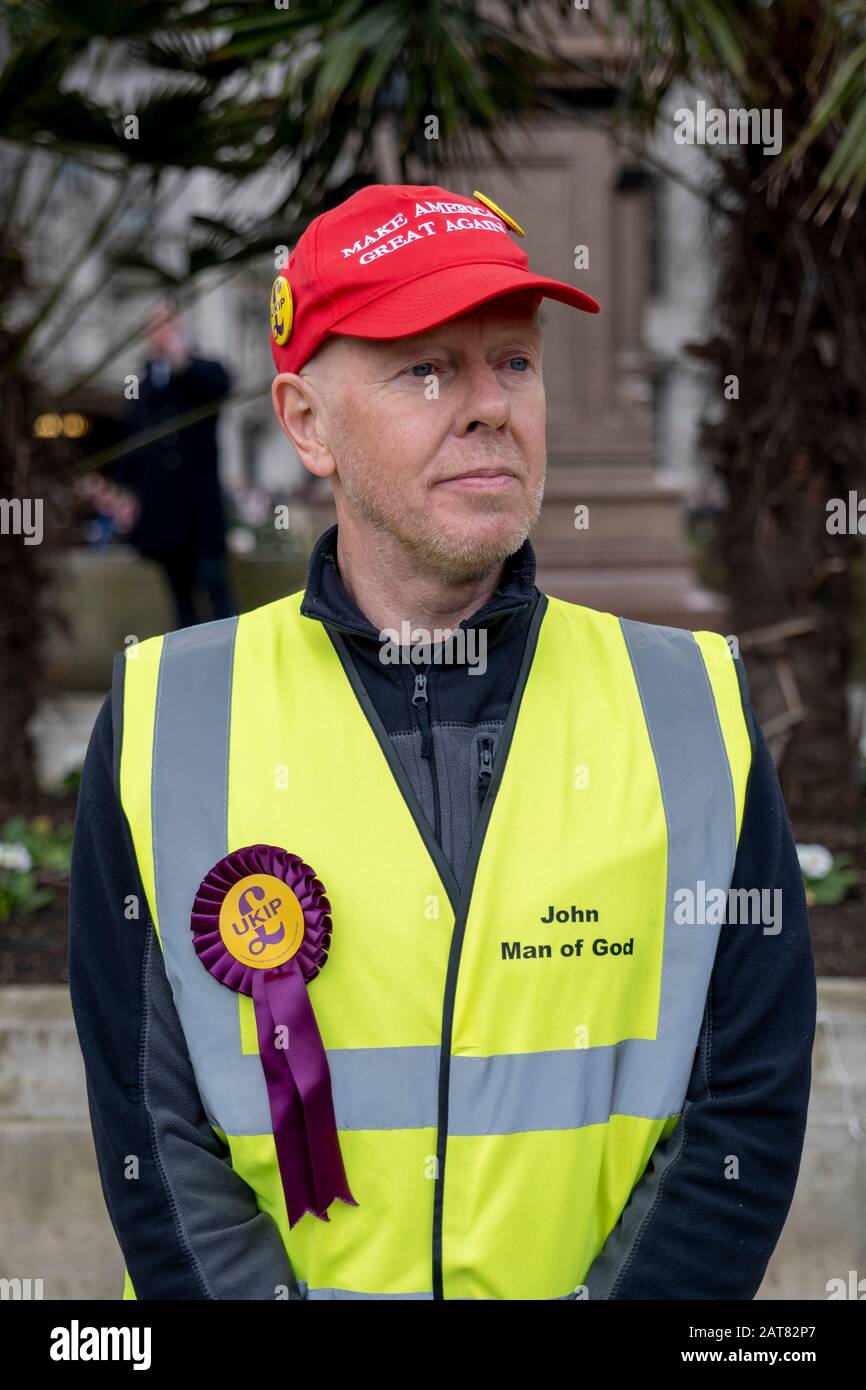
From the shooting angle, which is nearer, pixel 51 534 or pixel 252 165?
pixel 252 165

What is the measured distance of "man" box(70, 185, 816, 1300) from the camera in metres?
1.62

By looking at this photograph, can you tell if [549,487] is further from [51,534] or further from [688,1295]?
[688,1295]

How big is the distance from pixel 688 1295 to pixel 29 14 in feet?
14.4

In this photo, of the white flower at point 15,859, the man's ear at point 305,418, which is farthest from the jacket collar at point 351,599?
the white flower at point 15,859

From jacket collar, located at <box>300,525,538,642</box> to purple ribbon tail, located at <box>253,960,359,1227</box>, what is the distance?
43cm

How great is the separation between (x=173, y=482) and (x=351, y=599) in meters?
5.76

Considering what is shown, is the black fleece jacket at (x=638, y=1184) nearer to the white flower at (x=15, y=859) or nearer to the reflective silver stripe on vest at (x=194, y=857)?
the reflective silver stripe on vest at (x=194, y=857)

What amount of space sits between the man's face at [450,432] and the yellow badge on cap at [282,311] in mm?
83

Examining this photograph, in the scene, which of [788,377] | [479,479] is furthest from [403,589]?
[788,377]

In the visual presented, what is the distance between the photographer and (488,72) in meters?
4.92

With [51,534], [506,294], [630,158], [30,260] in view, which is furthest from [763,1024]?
[630,158]

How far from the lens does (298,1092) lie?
5.29 feet

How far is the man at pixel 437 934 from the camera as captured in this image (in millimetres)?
1620

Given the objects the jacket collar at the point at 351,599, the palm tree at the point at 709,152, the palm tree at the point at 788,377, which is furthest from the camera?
the palm tree at the point at 788,377
